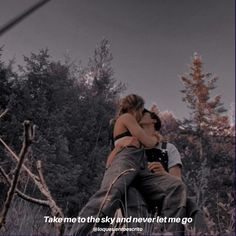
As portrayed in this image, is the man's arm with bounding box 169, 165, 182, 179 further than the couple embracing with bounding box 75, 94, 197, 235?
Yes

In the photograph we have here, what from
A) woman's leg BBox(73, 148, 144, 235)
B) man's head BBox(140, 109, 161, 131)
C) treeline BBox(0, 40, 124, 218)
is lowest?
woman's leg BBox(73, 148, 144, 235)

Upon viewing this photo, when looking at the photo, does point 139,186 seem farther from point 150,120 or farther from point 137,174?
point 150,120

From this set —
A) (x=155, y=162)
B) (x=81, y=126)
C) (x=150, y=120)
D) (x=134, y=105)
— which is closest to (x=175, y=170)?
(x=155, y=162)

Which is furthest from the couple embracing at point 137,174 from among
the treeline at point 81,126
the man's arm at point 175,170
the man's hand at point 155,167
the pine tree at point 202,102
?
the pine tree at point 202,102

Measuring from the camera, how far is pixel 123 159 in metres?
2.02

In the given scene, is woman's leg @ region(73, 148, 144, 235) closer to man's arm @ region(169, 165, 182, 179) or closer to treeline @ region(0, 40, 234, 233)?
man's arm @ region(169, 165, 182, 179)

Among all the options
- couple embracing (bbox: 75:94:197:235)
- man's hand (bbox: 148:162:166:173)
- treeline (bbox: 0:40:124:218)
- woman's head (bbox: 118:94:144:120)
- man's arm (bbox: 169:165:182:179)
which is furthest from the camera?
treeline (bbox: 0:40:124:218)

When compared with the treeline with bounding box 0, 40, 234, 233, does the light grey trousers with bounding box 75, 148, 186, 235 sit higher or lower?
lower

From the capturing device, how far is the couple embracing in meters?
1.65

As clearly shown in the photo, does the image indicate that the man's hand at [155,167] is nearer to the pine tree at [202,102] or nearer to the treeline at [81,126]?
the treeline at [81,126]

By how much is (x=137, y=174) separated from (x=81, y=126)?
59.4 ft

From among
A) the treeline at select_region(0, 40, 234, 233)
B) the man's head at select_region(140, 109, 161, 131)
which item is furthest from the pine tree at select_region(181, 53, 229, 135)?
the man's head at select_region(140, 109, 161, 131)

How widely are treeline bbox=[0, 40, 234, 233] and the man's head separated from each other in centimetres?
806

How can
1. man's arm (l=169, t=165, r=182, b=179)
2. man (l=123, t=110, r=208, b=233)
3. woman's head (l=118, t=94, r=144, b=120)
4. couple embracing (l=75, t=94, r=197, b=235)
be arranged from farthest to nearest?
woman's head (l=118, t=94, r=144, b=120) < man's arm (l=169, t=165, r=182, b=179) < man (l=123, t=110, r=208, b=233) < couple embracing (l=75, t=94, r=197, b=235)
